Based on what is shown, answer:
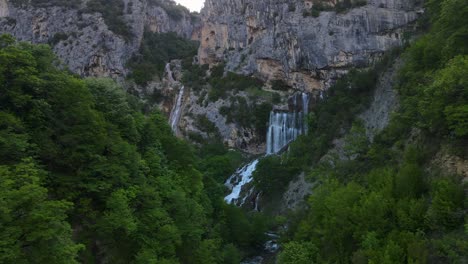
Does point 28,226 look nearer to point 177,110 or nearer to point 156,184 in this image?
point 156,184

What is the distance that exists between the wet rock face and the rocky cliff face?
20139 mm

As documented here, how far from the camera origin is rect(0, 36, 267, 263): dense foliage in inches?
471

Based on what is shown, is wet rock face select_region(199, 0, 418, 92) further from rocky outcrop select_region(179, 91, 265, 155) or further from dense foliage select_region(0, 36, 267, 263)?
dense foliage select_region(0, 36, 267, 263)

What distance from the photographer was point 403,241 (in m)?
16.0

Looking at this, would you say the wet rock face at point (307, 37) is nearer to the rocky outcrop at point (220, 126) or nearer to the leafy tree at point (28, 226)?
the rocky outcrop at point (220, 126)

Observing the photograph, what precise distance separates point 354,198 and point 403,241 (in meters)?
4.86

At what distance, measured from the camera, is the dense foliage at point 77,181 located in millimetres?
11957

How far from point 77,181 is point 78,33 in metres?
73.1

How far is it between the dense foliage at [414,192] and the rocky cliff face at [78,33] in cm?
6300

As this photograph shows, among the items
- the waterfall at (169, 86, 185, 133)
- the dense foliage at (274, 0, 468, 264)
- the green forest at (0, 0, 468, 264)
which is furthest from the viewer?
the waterfall at (169, 86, 185, 133)

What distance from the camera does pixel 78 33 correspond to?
8356cm

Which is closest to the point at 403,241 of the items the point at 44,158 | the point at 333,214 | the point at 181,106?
the point at 333,214

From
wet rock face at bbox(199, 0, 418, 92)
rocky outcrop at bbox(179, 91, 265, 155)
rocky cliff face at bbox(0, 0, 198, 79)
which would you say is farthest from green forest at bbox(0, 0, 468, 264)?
rocky cliff face at bbox(0, 0, 198, 79)

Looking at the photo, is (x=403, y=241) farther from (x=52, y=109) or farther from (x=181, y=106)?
(x=181, y=106)
